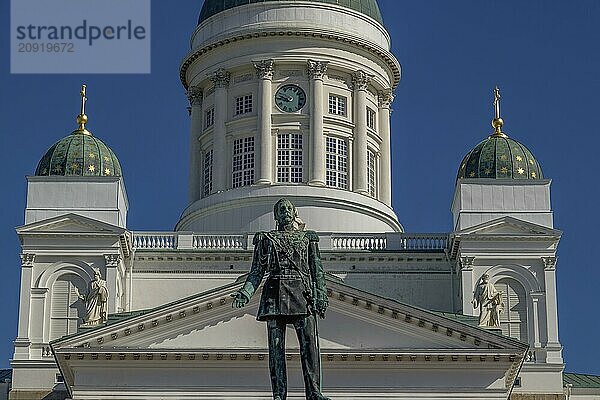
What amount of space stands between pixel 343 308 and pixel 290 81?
20185 mm

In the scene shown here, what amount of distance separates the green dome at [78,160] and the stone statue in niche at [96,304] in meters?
7.17

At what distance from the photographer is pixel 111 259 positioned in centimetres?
7056

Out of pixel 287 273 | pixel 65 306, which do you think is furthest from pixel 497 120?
pixel 287 273

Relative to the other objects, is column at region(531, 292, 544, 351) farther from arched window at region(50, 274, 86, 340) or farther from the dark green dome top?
the dark green dome top

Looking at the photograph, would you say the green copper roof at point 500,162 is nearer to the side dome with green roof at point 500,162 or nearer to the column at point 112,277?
the side dome with green roof at point 500,162

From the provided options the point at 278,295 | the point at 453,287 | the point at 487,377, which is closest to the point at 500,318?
the point at 453,287

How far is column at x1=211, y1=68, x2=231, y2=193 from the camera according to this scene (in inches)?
3100

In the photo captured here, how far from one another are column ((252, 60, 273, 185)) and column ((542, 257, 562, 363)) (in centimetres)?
1340

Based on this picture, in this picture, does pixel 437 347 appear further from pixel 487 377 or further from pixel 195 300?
pixel 195 300

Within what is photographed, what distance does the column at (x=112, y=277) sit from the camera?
69062mm

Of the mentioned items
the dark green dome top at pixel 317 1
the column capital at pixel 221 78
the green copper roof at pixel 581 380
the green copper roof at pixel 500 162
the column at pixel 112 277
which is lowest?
the green copper roof at pixel 581 380

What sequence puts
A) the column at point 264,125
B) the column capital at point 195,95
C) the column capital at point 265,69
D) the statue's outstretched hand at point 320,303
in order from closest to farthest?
the statue's outstretched hand at point 320,303
the column at point 264,125
the column capital at point 265,69
the column capital at point 195,95

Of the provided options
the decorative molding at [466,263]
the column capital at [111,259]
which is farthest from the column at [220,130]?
the decorative molding at [466,263]

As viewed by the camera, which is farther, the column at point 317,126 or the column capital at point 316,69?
the column capital at point 316,69
